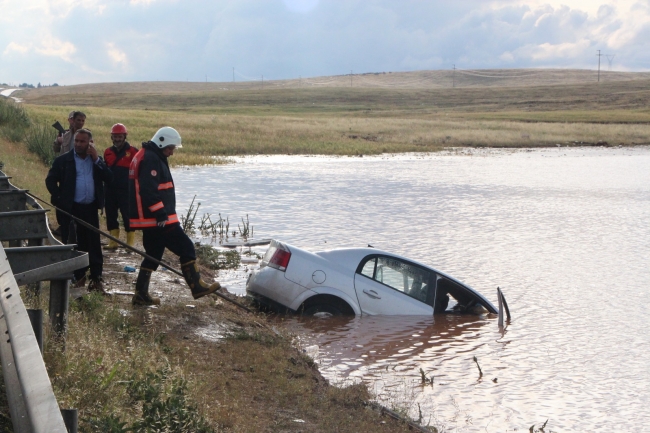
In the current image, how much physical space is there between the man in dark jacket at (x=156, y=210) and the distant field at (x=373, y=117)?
26128 millimetres

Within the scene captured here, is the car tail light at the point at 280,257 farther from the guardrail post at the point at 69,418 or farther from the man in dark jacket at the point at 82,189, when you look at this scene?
the guardrail post at the point at 69,418

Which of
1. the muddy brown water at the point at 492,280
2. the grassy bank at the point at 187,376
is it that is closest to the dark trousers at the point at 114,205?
the muddy brown water at the point at 492,280

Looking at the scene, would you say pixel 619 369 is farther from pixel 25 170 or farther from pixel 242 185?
pixel 242 185

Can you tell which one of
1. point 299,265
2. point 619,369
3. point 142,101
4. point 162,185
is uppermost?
point 142,101

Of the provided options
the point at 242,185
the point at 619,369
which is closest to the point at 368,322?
the point at 619,369

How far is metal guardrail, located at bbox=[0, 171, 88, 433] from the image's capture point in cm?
243

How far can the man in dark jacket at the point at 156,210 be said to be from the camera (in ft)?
26.0

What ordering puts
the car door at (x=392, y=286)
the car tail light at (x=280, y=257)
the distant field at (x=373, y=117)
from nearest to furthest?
1. the car tail light at (x=280, y=257)
2. the car door at (x=392, y=286)
3. the distant field at (x=373, y=117)

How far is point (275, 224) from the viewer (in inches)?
696

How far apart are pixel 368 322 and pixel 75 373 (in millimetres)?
5354

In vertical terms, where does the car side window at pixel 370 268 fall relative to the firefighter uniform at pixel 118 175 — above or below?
below

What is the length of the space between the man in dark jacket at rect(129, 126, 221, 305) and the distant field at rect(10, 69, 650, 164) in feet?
85.7

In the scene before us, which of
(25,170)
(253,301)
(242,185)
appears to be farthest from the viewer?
(242,185)

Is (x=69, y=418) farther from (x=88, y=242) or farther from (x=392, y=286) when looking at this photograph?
(x=392, y=286)
